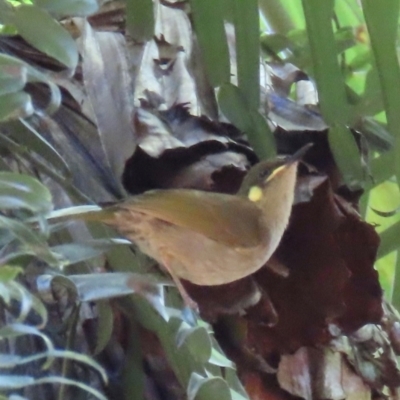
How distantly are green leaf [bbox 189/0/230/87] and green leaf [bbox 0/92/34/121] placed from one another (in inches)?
13.2

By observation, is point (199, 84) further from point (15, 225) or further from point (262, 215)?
point (15, 225)

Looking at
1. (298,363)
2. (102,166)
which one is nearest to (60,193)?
(102,166)

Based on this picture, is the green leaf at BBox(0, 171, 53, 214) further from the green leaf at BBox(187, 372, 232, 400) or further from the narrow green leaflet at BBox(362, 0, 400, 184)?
the narrow green leaflet at BBox(362, 0, 400, 184)

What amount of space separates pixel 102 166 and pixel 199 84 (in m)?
0.18

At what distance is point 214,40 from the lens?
0.87m

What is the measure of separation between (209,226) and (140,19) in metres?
0.25

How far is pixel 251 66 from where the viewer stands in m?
0.86

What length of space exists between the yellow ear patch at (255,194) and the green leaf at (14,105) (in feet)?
1.27

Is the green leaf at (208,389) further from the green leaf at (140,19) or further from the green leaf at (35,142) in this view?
the green leaf at (140,19)

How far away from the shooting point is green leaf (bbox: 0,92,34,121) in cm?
56

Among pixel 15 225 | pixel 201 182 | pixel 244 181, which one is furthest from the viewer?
pixel 244 181

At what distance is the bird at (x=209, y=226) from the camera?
743 millimetres

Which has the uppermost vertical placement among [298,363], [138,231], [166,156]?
[166,156]

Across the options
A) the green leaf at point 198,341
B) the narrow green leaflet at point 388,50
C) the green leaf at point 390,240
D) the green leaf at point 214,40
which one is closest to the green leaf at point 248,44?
the green leaf at point 214,40
